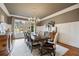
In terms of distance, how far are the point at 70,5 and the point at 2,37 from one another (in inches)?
67.9

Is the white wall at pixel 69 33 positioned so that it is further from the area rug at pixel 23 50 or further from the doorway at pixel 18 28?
the doorway at pixel 18 28

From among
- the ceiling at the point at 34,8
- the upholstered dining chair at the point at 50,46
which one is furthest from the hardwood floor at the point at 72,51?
the ceiling at the point at 34,8

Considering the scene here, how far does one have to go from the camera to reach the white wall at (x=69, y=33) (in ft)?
7.55

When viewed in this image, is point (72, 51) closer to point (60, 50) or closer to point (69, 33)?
point (60, 50)

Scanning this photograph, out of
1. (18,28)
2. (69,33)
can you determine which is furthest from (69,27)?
(18,28)

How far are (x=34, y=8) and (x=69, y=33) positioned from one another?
1.07 metres

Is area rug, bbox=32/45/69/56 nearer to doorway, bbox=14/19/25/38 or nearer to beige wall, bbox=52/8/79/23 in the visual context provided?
doorway, bbox=14/19/25/38

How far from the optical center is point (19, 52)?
222 cm

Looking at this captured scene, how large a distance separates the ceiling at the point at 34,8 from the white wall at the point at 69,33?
0.44m

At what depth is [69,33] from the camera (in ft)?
7.82

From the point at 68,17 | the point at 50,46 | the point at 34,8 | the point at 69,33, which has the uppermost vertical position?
the point at 34,8

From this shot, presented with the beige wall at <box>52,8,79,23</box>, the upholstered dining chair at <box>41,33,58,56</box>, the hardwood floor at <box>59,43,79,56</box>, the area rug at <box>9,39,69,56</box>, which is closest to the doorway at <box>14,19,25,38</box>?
the area rug at <box>9,39,69,56</box>

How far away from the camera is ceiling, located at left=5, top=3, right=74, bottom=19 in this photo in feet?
7.22

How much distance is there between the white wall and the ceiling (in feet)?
1.46
